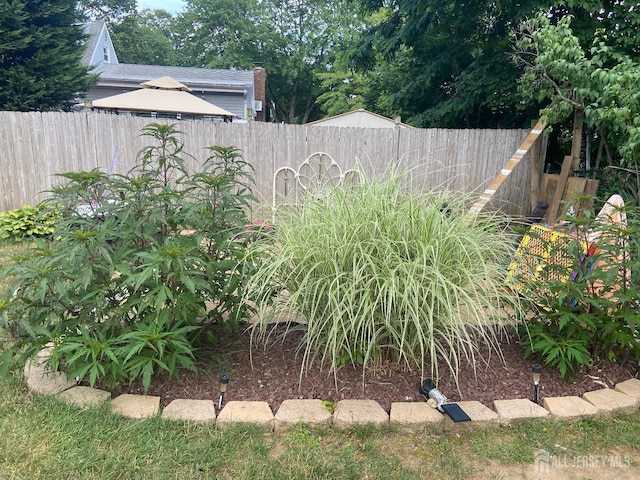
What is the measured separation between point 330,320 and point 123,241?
37.7 inches

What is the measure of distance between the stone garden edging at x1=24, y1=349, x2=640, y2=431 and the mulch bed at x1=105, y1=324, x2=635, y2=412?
0.23 ft

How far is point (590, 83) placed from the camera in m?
4.19

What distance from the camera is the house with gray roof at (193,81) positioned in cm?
1388

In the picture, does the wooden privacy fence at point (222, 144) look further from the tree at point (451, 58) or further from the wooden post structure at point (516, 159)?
the tree at point (451, 58)

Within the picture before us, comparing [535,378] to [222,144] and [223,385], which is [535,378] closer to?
[223,385]

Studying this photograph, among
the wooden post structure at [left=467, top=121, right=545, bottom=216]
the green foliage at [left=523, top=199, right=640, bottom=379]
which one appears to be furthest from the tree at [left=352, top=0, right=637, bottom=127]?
the green foliage at [left=523, top=199, right=640, bottom=379]

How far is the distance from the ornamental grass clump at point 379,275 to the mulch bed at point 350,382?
0.32ft

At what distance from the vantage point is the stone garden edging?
171cm

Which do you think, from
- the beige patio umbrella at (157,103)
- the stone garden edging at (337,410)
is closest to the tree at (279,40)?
the beige patio umbrella at (157,103)

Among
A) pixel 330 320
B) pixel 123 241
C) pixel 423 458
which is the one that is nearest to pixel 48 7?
pixel 123 241

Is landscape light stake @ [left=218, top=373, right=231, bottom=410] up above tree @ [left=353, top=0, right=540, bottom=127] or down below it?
below

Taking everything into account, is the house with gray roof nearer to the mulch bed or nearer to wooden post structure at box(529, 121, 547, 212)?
wooden post structure at box(529, 121, 547, 212)

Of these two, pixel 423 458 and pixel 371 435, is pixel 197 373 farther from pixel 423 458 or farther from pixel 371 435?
pixel 423 458

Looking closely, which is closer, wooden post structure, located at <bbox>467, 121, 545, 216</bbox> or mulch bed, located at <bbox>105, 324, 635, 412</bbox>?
mulch bed, located at <bbox>105, 324, 635, 412</bbox>
